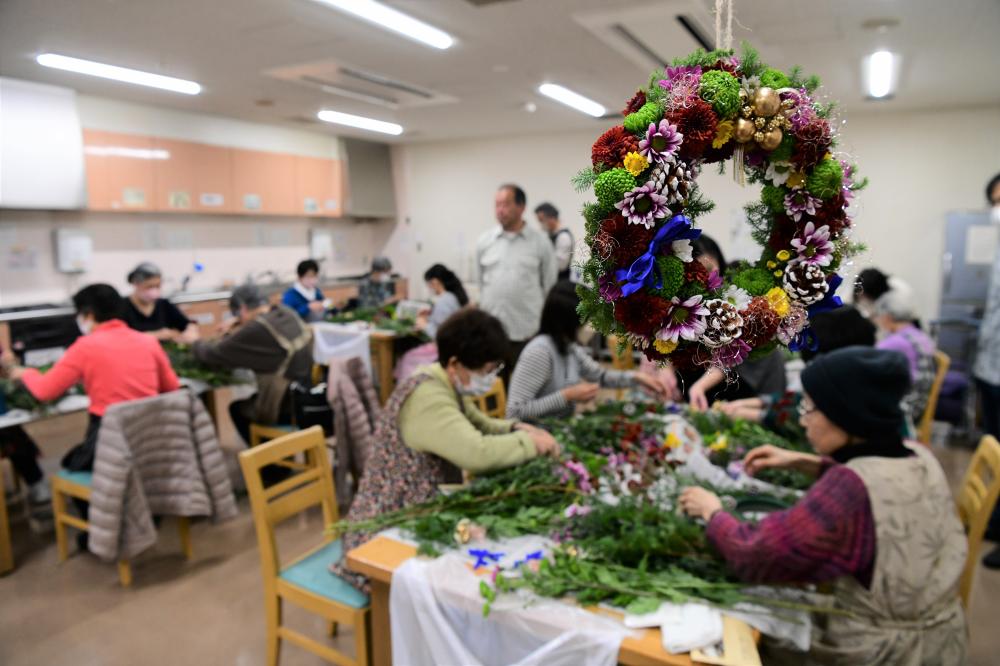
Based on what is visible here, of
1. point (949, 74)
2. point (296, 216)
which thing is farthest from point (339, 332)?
point (949, 74)

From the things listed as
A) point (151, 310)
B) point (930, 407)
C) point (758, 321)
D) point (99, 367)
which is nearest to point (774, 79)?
point (758, 321)

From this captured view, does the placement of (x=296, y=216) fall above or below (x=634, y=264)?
above

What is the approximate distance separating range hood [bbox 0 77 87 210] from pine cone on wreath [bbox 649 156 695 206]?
627cm

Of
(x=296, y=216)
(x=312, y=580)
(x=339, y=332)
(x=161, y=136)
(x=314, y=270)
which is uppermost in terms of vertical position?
(x=161, y=136)

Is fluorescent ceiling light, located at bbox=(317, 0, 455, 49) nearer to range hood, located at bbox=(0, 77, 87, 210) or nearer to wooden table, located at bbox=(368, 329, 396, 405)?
wooden table, located at bbox=(368, 329, 396, 405)

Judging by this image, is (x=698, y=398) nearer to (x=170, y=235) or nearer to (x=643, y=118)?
(x=643, y=118)

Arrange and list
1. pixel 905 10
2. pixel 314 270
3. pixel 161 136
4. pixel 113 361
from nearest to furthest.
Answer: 1. pixel 113 361
2. pixel 905 10
3. pixel 314 270
4. pixel 161 136

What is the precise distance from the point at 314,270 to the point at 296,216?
3.07 m

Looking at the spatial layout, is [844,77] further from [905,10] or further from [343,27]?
[343,27]

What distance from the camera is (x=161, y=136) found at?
21.5 ft

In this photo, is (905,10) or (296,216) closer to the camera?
(905,10)

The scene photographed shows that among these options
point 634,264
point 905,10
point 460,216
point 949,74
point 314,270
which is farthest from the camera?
point 460,216

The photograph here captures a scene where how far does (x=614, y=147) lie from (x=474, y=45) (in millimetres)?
3732

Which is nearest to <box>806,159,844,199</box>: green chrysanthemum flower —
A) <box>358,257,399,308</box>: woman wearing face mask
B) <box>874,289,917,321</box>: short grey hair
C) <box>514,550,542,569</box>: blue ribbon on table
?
<box>514,550,542,569</box>: blue ribbon on table
